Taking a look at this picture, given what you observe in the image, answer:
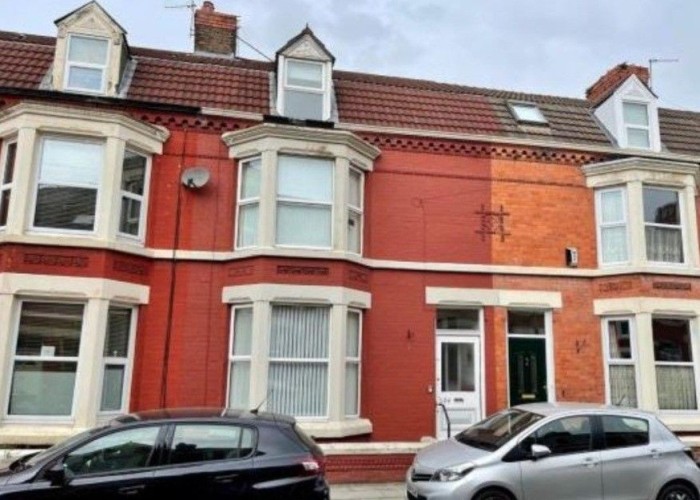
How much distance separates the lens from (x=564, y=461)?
761 cm

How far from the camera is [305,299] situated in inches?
426

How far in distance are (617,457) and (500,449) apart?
160 centimetres

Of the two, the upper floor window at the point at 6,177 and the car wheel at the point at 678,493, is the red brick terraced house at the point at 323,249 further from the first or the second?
the car wheel at the point at 678,493

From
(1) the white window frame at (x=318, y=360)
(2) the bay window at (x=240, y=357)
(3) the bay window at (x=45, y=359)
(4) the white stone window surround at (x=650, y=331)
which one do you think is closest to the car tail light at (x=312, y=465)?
(1) the white window frame at (x=318, y=360)

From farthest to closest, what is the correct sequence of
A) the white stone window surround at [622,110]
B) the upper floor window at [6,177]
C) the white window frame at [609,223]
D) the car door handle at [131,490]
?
the white stone window surround at [622,110], the white window frame at [609,223], the upper floor window at [6,177], the car door handle at [131,490]

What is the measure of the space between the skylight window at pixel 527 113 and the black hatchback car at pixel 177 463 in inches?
404

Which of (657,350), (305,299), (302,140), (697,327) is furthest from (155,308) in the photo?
(697,327)

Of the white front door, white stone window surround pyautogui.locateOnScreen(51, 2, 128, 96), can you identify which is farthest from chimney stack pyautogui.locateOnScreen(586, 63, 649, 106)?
white stone window surround pyautogui.locateOnScreen(51, 2, 128, 96)

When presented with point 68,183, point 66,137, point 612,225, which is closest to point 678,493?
point 612,225

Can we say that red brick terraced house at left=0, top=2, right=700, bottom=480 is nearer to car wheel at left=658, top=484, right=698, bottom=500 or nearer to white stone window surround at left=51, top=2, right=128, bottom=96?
white stone window surround at left=51, top=2, right=128, bottom=96

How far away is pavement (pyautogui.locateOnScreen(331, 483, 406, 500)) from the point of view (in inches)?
354

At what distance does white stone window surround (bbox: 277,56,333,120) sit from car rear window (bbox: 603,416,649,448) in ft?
25.8

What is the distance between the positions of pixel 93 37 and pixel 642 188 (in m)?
11.8

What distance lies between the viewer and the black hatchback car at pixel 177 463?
225 inches
